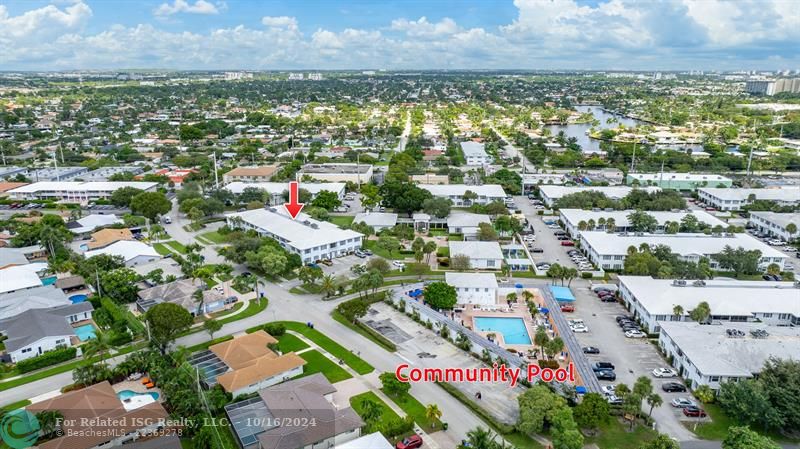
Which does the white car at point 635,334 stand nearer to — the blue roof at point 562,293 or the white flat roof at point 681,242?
the blue roof at point 562,293

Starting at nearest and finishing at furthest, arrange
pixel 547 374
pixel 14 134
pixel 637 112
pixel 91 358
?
pixel 547 374 → pixel 91 358 → pixel 14 134 → pixel 637 112

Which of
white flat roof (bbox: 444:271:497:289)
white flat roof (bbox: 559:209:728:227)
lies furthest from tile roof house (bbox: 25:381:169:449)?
white flat roof (bbox: 559:209:728:227)

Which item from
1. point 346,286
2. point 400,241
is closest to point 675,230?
point 400,241

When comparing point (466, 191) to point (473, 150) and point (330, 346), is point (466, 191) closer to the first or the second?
point (473, 150)

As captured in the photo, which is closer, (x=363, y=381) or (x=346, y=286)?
(x=363, y=381)

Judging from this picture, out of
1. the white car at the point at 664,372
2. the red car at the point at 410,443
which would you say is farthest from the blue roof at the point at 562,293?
the red car at the point at 410,443

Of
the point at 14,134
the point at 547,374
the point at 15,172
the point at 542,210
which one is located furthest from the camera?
the point at 14,134

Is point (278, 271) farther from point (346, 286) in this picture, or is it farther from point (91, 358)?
point (91, 358)
